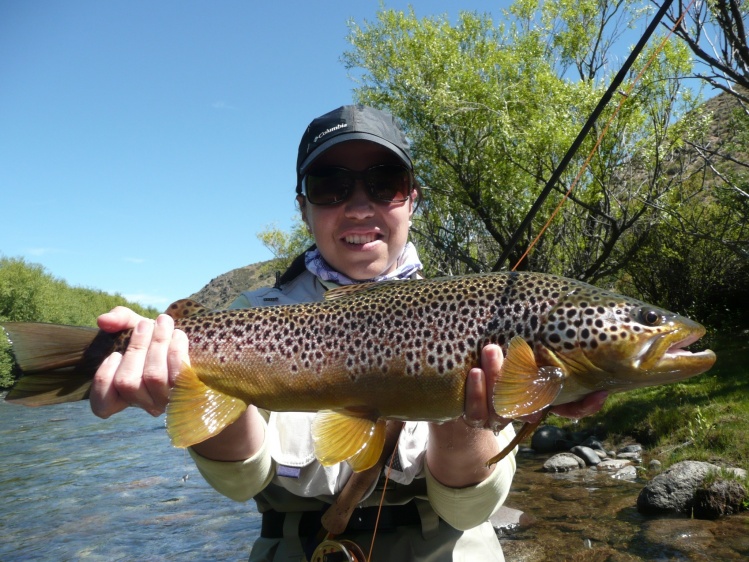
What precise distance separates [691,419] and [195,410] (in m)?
11.9

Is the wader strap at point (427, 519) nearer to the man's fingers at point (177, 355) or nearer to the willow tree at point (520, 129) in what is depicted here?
the man's fingers at point (177, 355)

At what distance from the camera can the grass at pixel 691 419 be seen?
34.5 feet

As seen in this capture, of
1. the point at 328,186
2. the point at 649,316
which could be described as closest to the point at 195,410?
the point at 328,186

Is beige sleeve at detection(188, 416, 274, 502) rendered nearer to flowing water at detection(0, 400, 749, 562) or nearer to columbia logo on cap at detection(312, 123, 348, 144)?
columbia logo on cap at detection(312, 123, 348, 144)

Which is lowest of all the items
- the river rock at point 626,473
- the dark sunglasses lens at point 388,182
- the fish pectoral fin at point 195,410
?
the river rock at point 626,473

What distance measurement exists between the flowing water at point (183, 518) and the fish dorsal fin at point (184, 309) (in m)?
6.84

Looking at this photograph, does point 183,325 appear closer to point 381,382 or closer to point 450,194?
point 381,382

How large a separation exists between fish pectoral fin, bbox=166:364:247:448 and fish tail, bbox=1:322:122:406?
0.43 m

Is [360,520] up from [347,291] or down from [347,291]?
down

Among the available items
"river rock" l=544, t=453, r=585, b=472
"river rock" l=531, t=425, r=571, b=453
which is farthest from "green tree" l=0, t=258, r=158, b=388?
"river rock" l=544, t=453, r=585, b=472

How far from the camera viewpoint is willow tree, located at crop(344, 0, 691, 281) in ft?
61.3

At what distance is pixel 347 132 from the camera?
3645 millimetres

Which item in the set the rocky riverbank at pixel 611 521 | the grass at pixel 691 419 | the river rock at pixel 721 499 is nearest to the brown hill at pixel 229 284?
the grass at pixel 691 419

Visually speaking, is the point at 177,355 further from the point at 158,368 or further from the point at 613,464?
the point at 613,464
